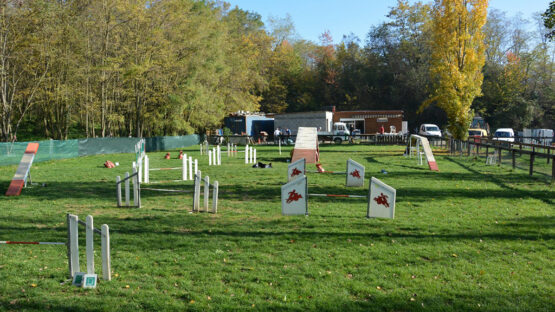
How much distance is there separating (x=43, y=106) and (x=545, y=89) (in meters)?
61.8

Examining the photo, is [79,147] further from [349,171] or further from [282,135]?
[349,171]

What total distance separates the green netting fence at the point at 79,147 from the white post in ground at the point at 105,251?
20.2 m

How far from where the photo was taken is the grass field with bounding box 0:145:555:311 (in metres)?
5.46

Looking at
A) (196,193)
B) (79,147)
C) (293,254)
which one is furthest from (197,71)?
(293,254)

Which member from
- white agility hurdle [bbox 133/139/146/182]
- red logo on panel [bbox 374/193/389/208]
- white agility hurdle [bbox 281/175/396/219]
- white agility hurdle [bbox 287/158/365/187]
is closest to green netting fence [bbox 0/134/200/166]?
white agility hurdle [bbox 133/139/146/182]

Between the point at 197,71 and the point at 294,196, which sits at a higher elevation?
the point at 197,71

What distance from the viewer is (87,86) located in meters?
32.5

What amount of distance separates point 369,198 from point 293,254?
3.03 metres

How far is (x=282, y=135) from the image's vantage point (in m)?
44.3

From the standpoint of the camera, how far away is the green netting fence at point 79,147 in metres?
23.0

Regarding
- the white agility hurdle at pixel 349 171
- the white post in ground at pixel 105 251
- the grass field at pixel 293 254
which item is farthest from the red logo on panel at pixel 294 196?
the white post in ground at pixel 105 251

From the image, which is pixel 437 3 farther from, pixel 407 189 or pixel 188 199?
pixel 188 199

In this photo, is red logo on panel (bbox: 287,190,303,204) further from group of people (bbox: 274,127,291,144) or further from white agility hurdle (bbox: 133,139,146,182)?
group of people (bbox: 274,127,291,144)

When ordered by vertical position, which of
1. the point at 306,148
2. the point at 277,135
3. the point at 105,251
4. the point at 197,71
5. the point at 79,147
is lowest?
the point at 105,251
